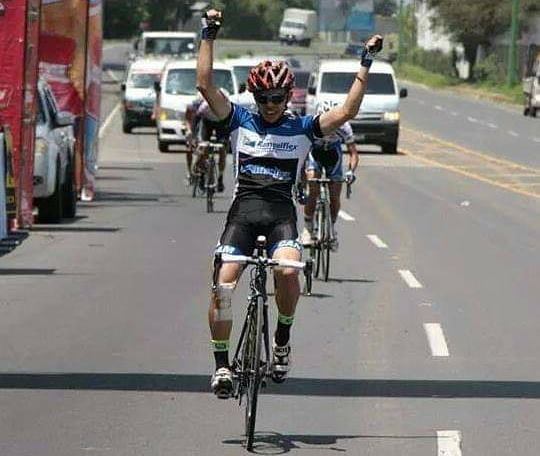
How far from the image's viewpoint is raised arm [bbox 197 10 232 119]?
29.5 feet

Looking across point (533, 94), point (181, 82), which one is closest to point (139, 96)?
point (181, 82)

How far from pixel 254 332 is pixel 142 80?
4084cm

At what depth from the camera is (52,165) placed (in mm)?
22188

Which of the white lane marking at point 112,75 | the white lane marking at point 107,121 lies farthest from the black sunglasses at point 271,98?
the white lane marking at point 112,75

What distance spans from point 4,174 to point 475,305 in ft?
17.4

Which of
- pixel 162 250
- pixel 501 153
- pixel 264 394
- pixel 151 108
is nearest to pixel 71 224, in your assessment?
pixel 162 250

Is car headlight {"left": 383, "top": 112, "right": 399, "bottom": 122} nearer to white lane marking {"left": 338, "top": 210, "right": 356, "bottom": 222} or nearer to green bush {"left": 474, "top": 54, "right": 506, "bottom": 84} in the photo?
white lane marking {"left": 338, "top": 210, "right": 356, "bottom": 222}

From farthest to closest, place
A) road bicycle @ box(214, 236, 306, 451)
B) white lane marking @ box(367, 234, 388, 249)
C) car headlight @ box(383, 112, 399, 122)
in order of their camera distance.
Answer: car headlight @ box(383, 112, 399, 122) → white lane marking @ box(367, 234, 388, 249) → road bicycle @ box(214, 236, 306, 451)

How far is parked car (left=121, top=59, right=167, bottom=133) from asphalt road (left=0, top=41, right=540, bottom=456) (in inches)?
940

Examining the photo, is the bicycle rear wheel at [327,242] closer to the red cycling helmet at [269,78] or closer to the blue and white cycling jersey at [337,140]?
the blue and white cycling jersey at [337,140]

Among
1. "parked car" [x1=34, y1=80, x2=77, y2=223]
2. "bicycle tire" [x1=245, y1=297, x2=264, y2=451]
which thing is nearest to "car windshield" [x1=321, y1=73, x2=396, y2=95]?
"parked car" [x1=34, y1=80, x2=77, y2=223]

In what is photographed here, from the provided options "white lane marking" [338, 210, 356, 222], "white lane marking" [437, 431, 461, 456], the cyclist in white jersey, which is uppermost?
the cyclist in white jersey

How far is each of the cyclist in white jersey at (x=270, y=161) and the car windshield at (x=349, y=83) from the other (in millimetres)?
31294

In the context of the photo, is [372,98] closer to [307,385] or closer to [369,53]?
[307,385]
